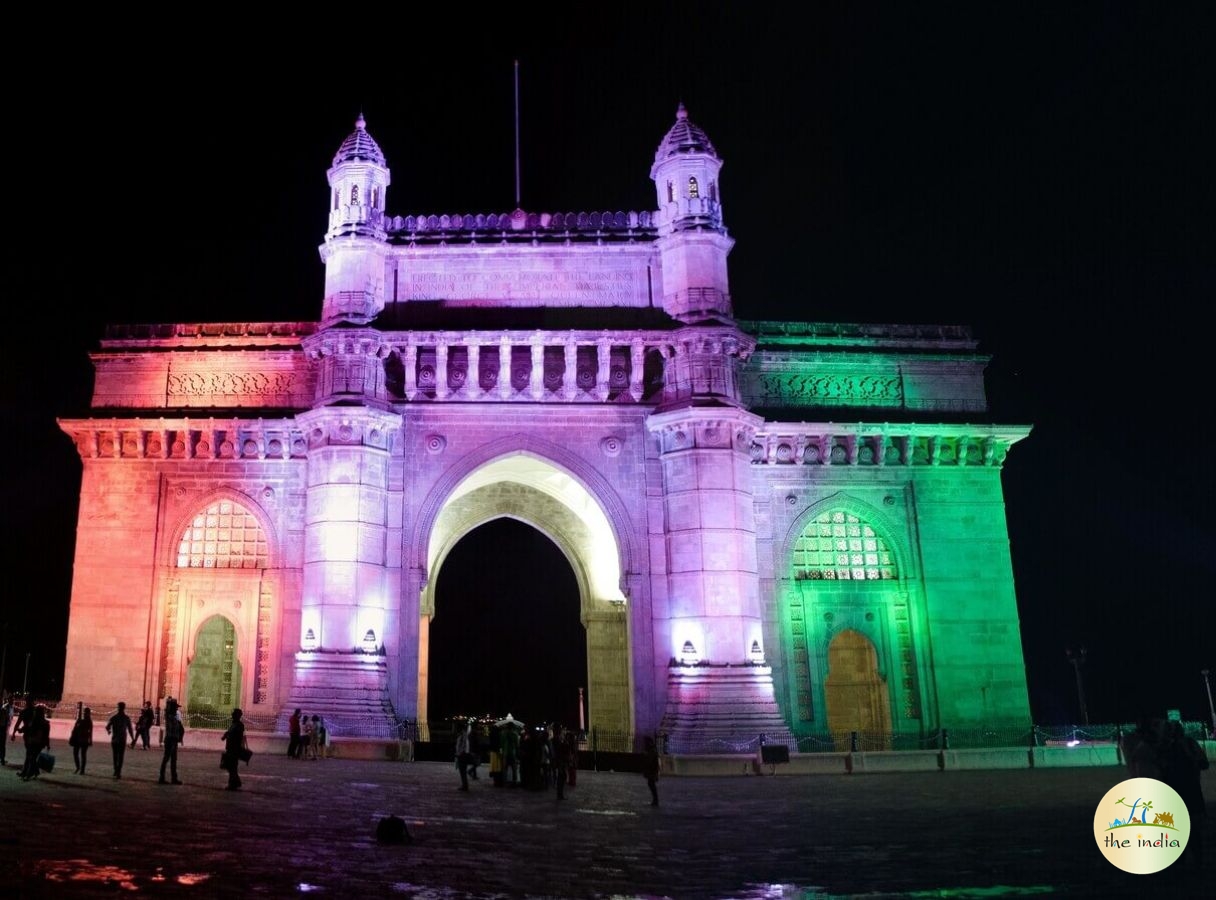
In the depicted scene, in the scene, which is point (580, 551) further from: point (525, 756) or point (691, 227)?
point (525, 756)

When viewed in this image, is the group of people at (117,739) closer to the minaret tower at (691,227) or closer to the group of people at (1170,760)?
the group of people at (1170,760)

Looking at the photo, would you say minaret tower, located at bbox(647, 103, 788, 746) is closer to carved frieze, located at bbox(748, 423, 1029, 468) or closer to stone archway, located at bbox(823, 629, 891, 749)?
carved frieze, located at bbox(748, 423, 1029, 468)

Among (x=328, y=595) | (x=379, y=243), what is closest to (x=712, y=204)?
(x=379, y=243)

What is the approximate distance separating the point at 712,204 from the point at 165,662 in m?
22.0

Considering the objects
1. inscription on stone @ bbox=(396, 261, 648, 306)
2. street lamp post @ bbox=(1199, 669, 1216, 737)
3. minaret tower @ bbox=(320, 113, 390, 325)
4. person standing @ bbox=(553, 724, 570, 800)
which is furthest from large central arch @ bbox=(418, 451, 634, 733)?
street lamp post @ bbox=(1199, 669, 1216, 737)

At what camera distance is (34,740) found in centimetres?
1802

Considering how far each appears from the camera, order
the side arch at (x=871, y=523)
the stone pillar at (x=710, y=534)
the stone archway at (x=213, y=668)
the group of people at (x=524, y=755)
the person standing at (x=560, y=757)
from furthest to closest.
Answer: the side arch at (x=871, y=523), the stone archway at (x=213, y=668), the stone pillar at (x=710, y=534), the group of people at (x=524, y=755), the person standing at (x=560, y=757)

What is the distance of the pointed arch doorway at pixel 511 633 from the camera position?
49625 mm

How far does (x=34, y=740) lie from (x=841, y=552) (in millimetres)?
23027

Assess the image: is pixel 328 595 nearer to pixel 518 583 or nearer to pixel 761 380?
pixel 761 380

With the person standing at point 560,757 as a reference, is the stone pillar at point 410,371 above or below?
above

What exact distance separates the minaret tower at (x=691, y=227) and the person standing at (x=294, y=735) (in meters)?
15.9

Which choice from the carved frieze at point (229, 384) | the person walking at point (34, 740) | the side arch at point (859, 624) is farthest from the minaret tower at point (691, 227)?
the person walking at point (34, 740)

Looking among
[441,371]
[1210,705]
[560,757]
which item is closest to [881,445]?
[441,371]
